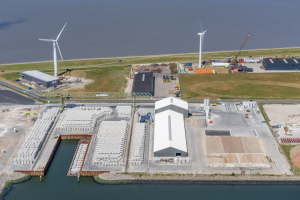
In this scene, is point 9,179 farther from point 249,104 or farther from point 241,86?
point 241,86

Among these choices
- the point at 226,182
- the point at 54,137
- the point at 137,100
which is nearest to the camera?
the point at 226,182

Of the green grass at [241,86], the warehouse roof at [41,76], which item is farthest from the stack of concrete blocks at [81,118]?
the green grass at [241,86]

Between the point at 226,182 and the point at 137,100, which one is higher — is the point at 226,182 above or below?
below

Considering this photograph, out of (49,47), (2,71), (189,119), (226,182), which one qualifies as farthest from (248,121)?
(49,47)

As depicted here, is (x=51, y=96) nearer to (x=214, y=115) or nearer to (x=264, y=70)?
(x=214, y=115)

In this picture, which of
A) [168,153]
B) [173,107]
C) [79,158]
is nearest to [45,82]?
[79,158]

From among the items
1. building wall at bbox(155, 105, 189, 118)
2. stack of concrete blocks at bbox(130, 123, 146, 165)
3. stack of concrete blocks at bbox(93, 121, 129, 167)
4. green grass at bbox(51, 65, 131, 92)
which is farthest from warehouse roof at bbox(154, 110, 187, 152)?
green grass at bbox(51, 65, 131, 92)

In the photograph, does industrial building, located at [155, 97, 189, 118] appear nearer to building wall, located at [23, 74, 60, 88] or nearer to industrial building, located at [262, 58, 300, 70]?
building wall, located at [23, 74, 60, 88]
